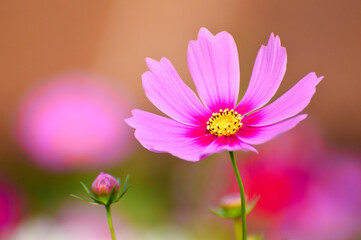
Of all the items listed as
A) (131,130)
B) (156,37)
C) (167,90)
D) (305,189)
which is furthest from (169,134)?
(156,37)

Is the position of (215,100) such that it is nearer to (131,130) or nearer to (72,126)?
(72,126)

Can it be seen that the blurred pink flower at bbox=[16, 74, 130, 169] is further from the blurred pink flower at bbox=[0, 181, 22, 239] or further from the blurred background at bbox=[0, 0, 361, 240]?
the blurred pink flower at bbox=[0, 181, 22, 239]

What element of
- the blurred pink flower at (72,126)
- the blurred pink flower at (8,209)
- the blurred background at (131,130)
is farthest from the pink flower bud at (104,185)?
the blurred pink flower at (72,126)

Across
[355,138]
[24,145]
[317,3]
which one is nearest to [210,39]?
[24,145]

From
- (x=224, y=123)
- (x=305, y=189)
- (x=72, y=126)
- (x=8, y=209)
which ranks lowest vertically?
(x=8, y=209)

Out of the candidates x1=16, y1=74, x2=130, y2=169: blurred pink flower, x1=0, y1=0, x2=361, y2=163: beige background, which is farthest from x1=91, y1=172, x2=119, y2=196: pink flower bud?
x1=0, y1=0, x2=361, y2=163: beige background

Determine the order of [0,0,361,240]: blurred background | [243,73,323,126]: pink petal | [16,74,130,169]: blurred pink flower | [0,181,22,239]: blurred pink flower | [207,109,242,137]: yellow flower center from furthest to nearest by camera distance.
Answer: [16,74,130,169]: blurred pink flower → [0,181,22,239]: blurred pink flower → [0,0,361,240]: blurred background → [207,109,242,137]: yellow flower center → [243,73,323,126]: pink petal

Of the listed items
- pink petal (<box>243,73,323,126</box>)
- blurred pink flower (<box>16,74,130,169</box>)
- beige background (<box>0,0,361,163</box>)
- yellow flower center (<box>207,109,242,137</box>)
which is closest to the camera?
pink petal (<box>243,73,323,126</box>)
